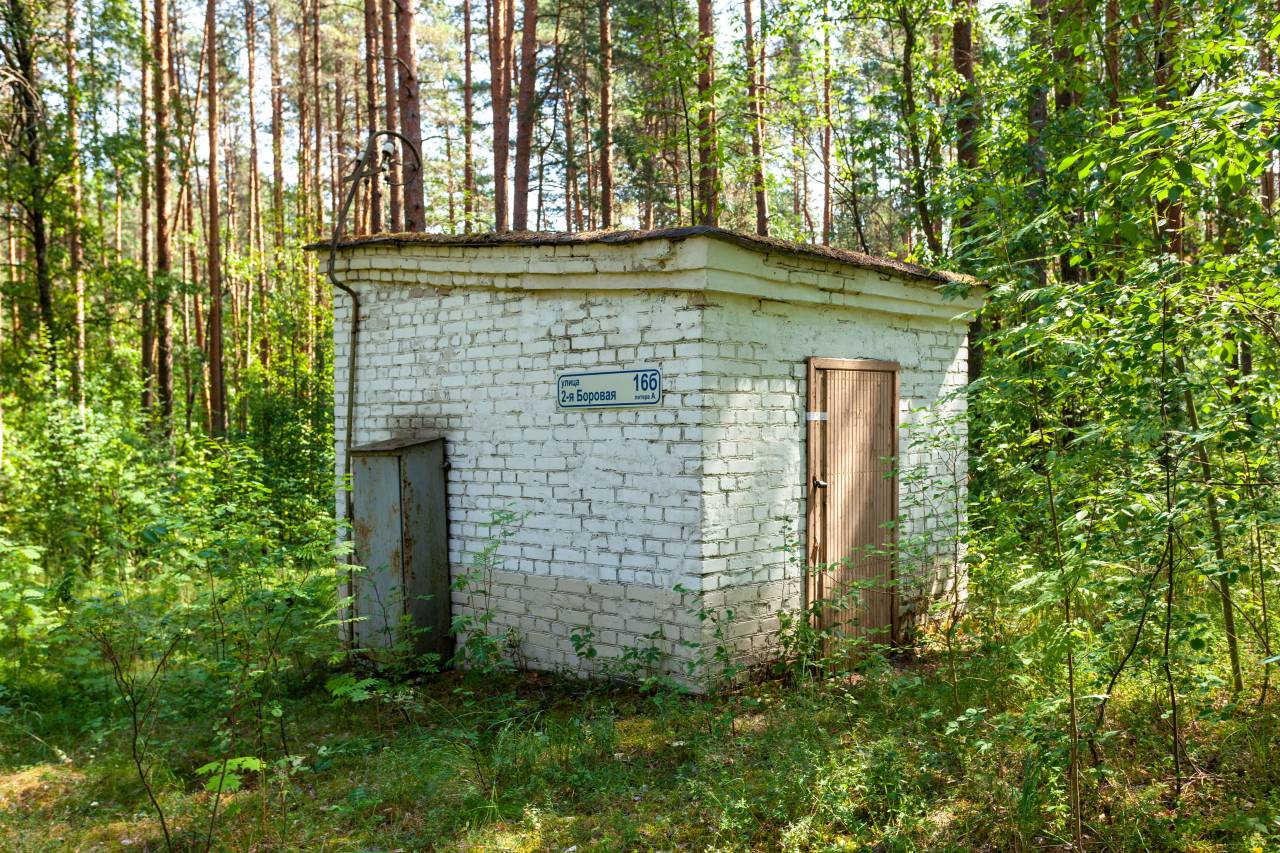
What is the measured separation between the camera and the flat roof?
520cm

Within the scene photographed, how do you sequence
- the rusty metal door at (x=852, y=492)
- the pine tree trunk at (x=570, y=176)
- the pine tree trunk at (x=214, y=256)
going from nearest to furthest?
1. the rusty metal door at (x=852, y=492)
2. the pine tree trunk at (x=214, y=256)
3. the pine tree trunk at (x=570, y=176)

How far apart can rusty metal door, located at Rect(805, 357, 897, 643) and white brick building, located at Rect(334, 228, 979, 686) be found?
0.02 meters

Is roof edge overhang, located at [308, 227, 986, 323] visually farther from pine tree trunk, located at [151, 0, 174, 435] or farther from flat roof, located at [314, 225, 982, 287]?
pine tree trunk, located at [151, 0, 174, 435]

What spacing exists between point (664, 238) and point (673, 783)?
307 cm

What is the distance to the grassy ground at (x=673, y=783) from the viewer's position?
366 cm

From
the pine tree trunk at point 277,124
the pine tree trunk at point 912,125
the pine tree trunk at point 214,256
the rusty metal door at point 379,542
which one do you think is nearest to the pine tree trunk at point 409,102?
the rusty metal door at point 379,542

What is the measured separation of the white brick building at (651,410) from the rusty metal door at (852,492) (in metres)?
0.02

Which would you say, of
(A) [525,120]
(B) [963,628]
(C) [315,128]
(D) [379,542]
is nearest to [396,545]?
(D) [379,542]

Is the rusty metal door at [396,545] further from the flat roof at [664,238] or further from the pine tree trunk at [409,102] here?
the pine tree trunk at [409,102]

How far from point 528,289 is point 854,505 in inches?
111

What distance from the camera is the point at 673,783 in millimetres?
4406

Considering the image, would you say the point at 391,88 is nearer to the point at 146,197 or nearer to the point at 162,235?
the point at 162,235

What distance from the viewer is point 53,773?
490 centimetres

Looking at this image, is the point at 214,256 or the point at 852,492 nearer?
the point at 852,492
